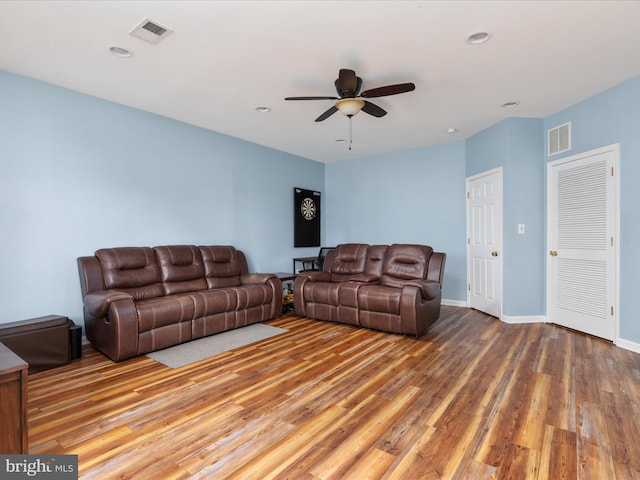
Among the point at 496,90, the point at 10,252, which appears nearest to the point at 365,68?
the point at 496,90

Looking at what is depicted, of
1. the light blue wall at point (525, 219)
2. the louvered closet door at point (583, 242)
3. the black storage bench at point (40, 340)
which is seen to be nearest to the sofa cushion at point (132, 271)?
the black storage bench at point (40, 340)

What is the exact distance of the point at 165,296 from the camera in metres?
3.66

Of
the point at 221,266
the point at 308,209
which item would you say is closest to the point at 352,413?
the point at 221,266

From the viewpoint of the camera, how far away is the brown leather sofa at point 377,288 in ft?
12.2

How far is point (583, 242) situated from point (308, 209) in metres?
4.24

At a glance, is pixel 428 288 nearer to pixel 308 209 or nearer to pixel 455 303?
pixel 455 303

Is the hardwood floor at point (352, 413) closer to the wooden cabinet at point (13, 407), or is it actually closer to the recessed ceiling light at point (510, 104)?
the wooden cabinet at point (13, 407)

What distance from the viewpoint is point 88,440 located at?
6.02 ft

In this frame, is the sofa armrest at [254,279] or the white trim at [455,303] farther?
the white trim at [455,303]

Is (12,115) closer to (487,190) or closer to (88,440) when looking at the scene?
(88,440)

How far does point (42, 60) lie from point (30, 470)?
3072 mm

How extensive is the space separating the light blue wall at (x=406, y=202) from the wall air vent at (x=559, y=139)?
1.31 m

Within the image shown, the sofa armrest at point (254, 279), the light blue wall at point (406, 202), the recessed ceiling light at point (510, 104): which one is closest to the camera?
the recessed ceiling light at point (510, 104)

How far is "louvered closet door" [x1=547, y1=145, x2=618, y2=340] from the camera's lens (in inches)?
139
